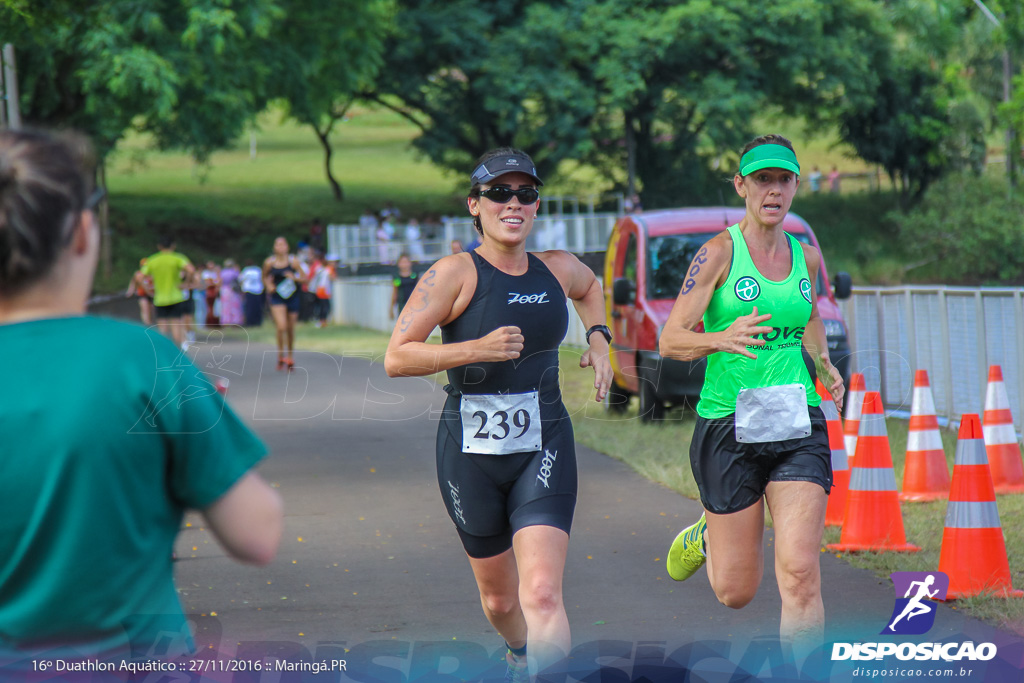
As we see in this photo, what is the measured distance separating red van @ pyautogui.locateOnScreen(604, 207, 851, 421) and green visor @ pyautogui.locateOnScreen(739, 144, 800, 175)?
6.83 meters

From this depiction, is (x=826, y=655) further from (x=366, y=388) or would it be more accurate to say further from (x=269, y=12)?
(x=269, y=12)

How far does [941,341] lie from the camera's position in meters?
12.8

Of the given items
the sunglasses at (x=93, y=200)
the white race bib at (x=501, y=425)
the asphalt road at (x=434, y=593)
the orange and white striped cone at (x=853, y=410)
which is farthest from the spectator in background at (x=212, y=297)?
the sunglasses at (x=93, y=200)

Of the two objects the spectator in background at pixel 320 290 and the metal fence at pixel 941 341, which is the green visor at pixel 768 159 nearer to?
the metal fence at pixel 941 341

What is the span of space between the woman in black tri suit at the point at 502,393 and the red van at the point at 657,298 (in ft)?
23.9

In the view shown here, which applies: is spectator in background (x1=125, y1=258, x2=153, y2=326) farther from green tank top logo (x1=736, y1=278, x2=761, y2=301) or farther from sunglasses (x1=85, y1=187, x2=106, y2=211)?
sunglasses (x1=85, y1=187, x2=106, y2=211)

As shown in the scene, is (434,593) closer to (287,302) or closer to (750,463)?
(750,463)

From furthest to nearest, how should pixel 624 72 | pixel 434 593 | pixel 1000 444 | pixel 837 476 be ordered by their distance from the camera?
1. pixel 624 72
2. pixel 1000 444
3. pixel 837 476
4. pixel 434 593

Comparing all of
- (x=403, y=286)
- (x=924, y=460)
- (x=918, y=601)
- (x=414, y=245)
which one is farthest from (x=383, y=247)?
(x=918, y=601)

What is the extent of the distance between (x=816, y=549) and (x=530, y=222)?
166 cm

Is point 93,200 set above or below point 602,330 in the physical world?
above

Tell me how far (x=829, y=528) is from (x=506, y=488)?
4.16 m

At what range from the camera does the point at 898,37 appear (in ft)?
161

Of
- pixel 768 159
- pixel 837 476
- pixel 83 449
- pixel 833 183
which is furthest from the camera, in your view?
pixel 833 183
